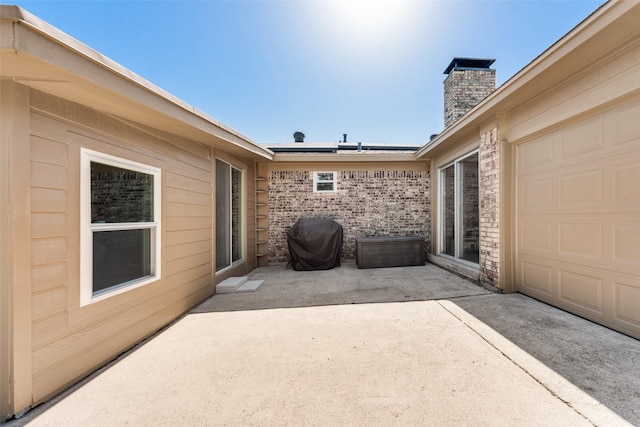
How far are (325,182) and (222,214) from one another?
2906 mm

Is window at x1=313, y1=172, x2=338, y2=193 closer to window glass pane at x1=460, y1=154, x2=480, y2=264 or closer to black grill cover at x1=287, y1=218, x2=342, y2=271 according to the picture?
black grill cover at x1=287, y1=218, x2=342, y2=271

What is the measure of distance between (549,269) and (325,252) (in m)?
3.88

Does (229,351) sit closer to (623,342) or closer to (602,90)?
(623,342)

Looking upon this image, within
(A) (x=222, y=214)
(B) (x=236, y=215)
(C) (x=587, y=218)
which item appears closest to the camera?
(C) (x=587, y=218)

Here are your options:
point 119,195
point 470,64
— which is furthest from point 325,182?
point 470,64

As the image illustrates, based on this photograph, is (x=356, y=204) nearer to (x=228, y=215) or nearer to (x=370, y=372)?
(x=228, y=215)

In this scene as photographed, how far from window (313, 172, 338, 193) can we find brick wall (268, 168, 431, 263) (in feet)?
0.37

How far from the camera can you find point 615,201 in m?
2.48

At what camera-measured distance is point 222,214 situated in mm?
4676

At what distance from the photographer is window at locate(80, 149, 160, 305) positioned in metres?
2.04

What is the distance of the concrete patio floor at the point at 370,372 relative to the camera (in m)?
1.49

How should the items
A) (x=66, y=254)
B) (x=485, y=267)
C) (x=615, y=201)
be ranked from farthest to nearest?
1. (x=485, y=267)
2. (x=615, y=201)
3. (x=66, y=254)

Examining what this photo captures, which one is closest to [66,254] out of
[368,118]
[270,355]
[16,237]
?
[16,237]

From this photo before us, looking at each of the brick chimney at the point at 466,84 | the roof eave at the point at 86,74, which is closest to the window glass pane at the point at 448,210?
the brick chimney at the point at 466,84
